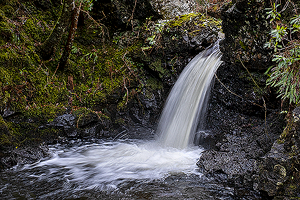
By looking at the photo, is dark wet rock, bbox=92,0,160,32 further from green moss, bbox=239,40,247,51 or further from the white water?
green moss, bbox=239,40,247,51

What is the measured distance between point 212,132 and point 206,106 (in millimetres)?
611

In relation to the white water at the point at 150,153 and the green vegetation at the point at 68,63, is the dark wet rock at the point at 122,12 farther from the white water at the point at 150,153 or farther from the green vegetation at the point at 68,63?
the white water at the point at 150,153

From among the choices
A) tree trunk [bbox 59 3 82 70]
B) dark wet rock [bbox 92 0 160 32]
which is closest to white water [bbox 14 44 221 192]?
tree trunk [bbox 59 3 82 70]

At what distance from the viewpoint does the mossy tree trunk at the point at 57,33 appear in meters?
4.38

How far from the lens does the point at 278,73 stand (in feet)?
9.39

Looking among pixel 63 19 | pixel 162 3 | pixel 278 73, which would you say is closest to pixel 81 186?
pixel 278 73

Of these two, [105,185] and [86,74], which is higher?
[86,74]

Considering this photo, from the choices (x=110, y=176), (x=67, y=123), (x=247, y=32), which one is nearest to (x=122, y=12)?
(x=67, y=123)

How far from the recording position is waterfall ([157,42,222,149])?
4.53 m

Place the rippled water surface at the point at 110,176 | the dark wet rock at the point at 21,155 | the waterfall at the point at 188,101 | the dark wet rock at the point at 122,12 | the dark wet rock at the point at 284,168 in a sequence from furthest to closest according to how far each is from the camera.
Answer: the dark wet rock at the point at 122,12 → the waterfall at the point at 188,101 → the dark wet rock at the point at 21,155 → the rippled water surface at the point at 110,176 → the dark wet rock at the point at 284,168

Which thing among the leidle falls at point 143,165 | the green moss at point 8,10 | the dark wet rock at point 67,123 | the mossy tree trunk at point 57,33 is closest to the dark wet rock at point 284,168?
the leidle falls at point 143,165

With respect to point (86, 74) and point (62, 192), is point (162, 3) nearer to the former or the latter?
point (86, 74)

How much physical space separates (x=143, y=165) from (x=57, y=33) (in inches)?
137

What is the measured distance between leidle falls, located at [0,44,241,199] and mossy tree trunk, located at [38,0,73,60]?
2190 millimetres
